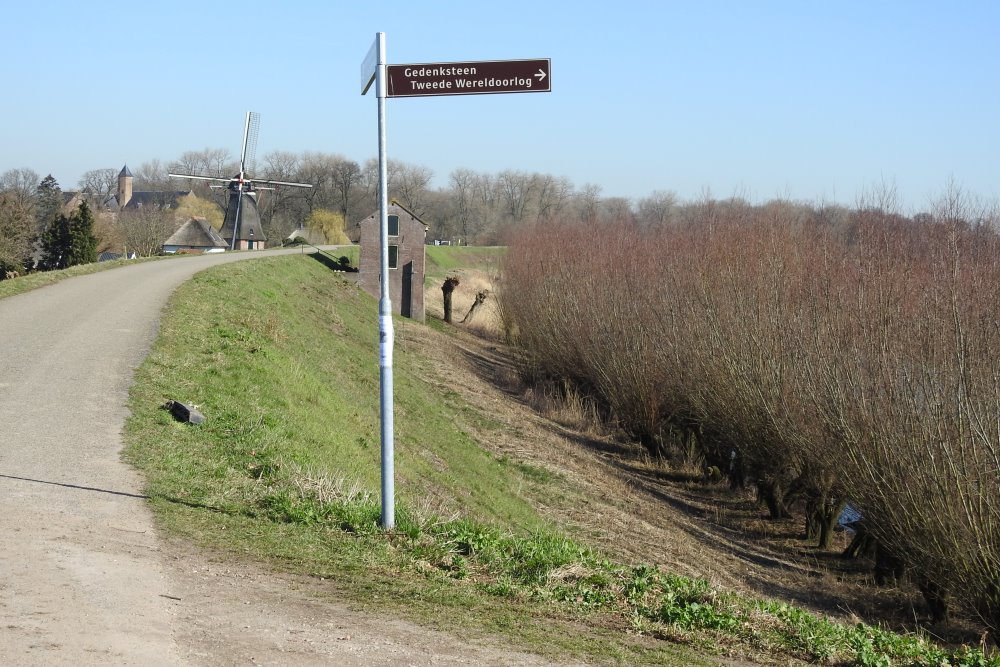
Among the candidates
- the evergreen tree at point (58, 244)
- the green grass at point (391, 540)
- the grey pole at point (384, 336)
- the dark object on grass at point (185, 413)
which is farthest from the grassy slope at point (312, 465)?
the evergreen tree at point (58, 244)

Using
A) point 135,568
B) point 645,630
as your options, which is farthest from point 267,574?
point 645,630

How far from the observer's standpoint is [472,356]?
44812 mm

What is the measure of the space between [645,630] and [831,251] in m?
17.4

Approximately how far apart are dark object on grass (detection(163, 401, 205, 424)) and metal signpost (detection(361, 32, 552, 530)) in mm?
3584

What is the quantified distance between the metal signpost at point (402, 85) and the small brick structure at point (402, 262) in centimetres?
4487

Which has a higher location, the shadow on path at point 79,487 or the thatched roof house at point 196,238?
the thatched roof house at point 196,238

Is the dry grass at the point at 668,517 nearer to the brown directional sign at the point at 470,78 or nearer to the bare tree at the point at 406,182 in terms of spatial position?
the brown directional sign at the point at 470,78

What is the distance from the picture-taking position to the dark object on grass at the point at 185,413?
36.1ft

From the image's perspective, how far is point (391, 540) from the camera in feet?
26.1

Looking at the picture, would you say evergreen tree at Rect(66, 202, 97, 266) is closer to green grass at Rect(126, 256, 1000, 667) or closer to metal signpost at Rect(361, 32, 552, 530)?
green grass at Rect(126, 256, 1000, 667)

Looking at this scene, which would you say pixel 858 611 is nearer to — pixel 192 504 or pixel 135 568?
pixel 192 504

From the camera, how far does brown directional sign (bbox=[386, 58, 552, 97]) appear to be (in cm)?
782

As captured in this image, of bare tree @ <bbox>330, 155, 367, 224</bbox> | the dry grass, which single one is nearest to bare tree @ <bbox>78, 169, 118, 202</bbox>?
bare tree @ <bbox>330, 155, 367, 224</bbox>

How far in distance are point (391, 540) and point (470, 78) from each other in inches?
149
